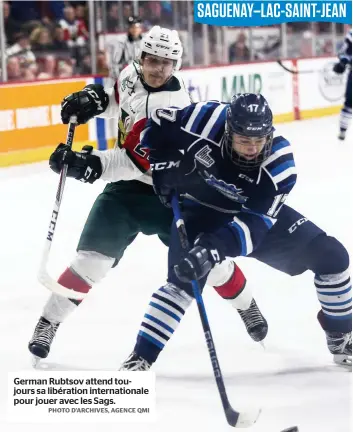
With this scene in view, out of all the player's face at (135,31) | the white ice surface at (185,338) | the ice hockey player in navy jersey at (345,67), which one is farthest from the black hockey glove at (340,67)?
the white ice surface at (185,338)

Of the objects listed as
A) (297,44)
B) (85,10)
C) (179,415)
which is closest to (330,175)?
(85,10)

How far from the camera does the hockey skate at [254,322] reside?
3035 mm

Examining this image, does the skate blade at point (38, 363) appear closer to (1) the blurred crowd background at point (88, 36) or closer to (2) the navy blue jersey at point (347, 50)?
(1) the blurred crowd background at point (88, 36)

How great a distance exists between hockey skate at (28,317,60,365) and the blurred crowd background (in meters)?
3.61

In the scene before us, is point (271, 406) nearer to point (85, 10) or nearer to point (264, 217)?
point (264, 217)

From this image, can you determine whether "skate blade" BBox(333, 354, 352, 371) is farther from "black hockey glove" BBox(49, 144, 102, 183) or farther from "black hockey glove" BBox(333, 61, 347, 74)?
"black hockey glove" BBox(333, 61, 347, 74)

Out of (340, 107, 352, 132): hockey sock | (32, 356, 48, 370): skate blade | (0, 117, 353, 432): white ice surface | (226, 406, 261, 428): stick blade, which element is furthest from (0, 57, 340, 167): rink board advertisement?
(226, 406, 261, 428): stick blade

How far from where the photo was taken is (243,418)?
2.37 m

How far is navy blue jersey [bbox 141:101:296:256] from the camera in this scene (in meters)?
2.50

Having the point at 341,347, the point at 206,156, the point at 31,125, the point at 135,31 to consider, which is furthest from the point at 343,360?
the point at 135,31

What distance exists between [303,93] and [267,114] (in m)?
5.94

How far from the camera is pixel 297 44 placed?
27.3ft

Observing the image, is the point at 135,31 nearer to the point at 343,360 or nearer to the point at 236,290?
the point at 236,290

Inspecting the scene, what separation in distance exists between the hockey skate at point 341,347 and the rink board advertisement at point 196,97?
3316mm
